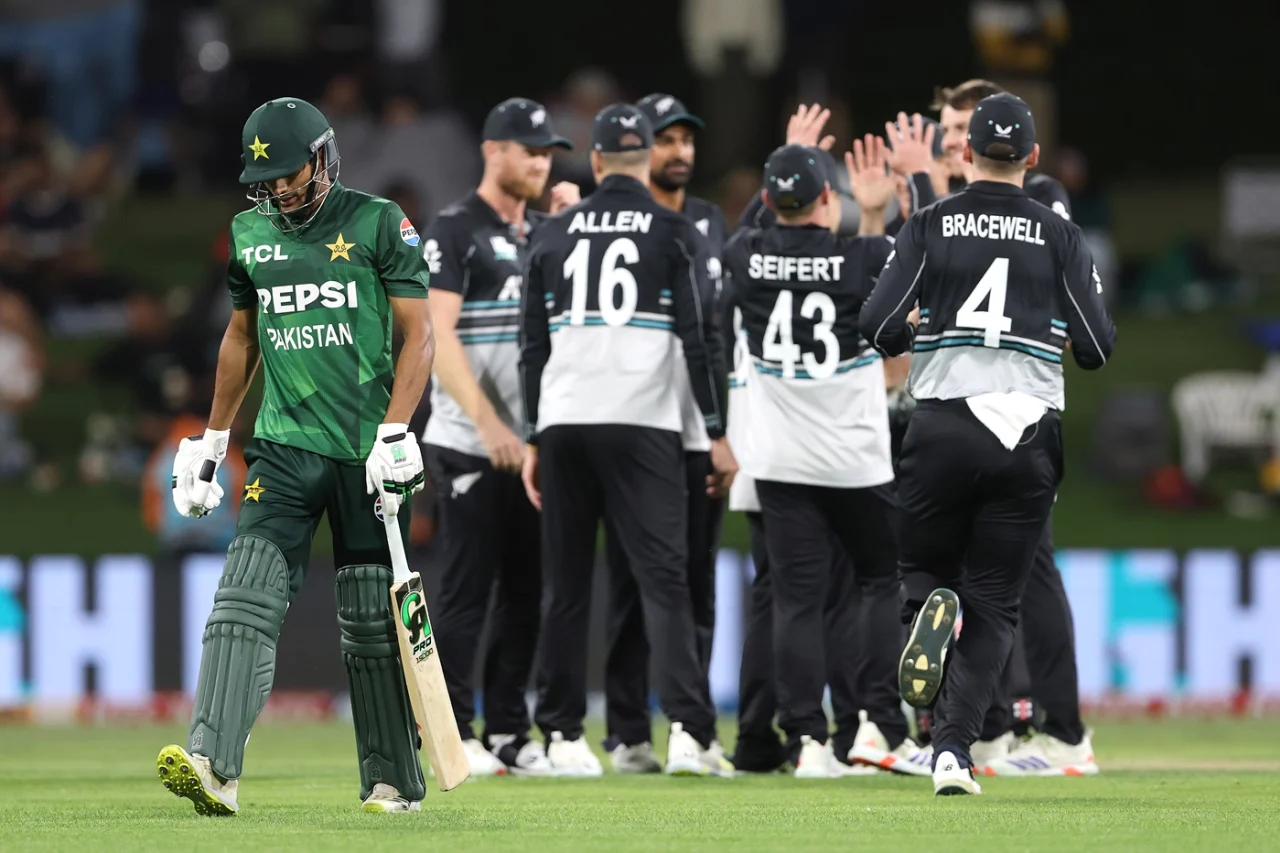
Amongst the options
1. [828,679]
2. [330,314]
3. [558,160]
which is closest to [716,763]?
[828,679]

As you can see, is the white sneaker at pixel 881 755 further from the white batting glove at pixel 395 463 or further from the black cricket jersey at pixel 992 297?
the white batting glove at pixel 395 463

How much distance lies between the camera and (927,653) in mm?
7410

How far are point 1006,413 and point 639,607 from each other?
2505 mm

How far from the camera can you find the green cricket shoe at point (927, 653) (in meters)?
7.40

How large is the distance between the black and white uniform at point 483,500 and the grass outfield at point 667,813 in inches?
29.0

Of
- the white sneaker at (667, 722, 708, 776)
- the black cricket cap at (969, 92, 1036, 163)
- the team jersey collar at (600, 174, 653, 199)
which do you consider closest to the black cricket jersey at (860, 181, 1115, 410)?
the black cricket cap at (969, 92, 1036, 163)

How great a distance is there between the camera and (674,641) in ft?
29.4

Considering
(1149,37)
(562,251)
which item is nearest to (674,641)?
(562,251)

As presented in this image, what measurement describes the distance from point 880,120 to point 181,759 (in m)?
14.7

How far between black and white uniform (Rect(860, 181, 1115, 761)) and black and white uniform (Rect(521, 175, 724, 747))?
1.47 meters

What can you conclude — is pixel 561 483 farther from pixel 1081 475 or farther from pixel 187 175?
pixel 187 175

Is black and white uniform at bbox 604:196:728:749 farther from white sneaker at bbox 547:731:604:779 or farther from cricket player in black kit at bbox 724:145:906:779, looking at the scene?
cricket player in black kit at bbox 724:145:906:779

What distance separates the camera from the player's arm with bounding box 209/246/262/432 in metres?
7.17

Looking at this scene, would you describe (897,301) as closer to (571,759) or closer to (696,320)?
(696,320)
